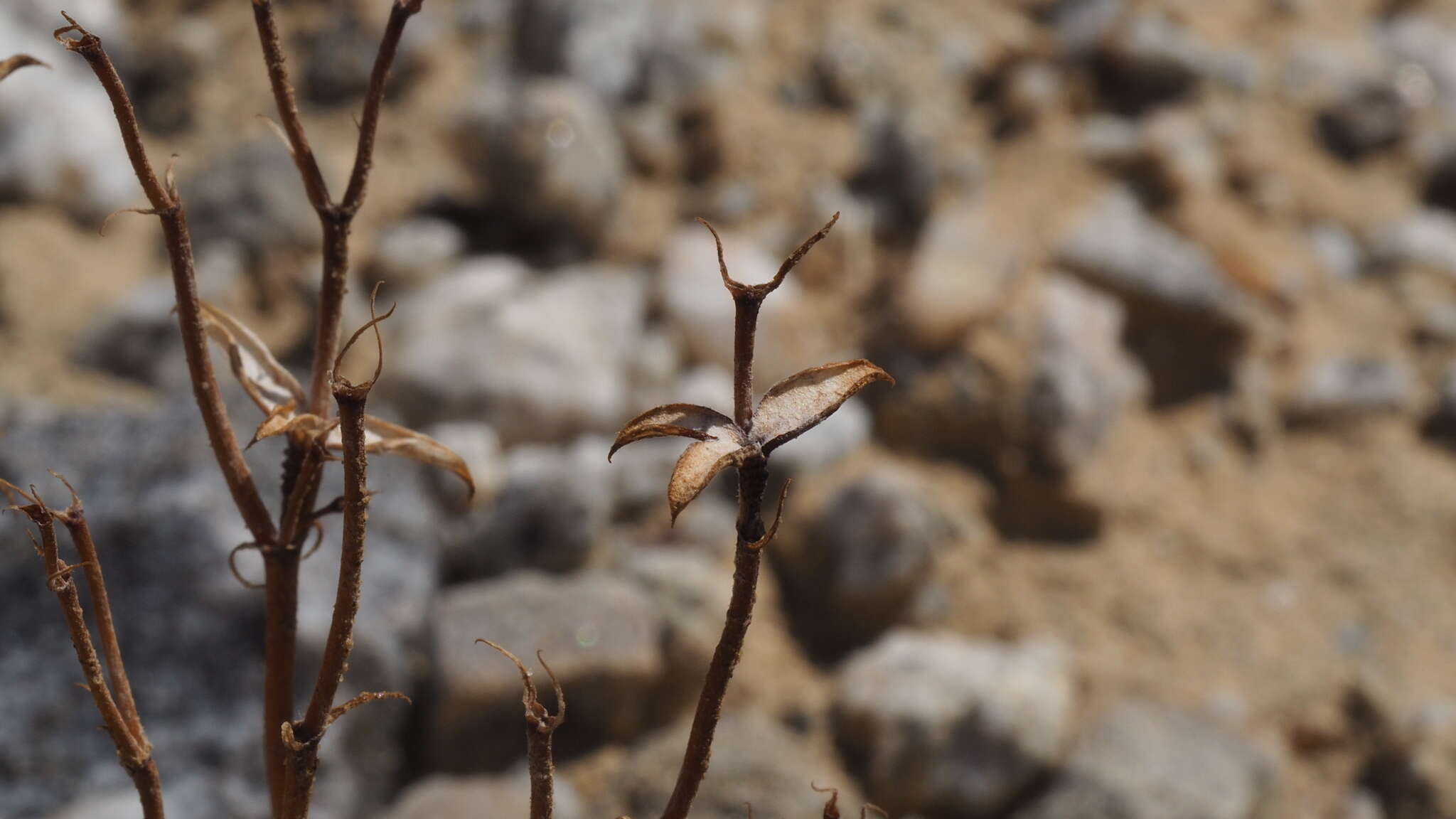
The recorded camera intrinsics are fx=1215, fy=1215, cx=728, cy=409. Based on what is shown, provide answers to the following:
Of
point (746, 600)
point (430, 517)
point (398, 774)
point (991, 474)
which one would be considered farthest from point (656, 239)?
point (746, 600)

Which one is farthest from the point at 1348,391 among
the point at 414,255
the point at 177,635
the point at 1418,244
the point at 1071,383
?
the point at 177,635

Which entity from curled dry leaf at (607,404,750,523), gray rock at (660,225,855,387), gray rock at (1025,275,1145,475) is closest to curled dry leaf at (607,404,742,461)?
curled dry leaf at (607,404,750,523)

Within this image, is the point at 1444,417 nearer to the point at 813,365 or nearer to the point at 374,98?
the point at 813,365

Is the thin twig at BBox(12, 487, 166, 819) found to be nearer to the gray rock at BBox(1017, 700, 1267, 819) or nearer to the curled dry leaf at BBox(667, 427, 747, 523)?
the curled dry leaf at BBox(667, 427, 747, 523)

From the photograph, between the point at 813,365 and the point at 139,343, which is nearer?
the point at 139,343

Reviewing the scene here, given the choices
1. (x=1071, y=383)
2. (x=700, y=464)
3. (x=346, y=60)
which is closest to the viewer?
(x=700, y=464)
